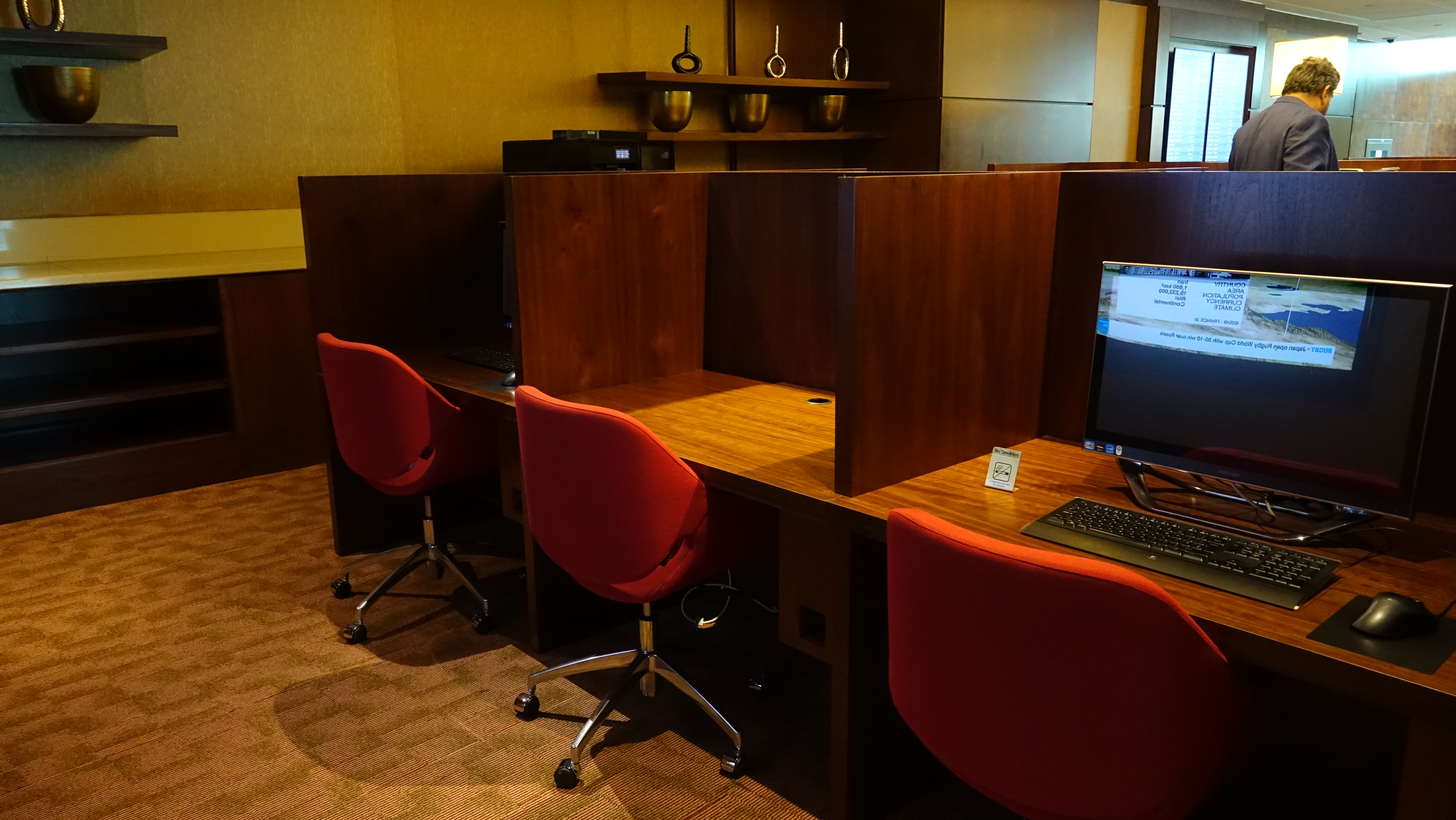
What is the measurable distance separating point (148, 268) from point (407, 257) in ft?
4.44

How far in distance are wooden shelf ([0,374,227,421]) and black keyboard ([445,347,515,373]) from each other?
148 cm

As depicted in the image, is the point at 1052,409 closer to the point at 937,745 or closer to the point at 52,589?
the point at 937,745

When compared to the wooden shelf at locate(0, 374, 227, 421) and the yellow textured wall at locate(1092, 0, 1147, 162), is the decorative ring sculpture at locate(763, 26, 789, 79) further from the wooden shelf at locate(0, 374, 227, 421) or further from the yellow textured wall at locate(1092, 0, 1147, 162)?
the wooden shelf at locate(0, 374, 227, 421)

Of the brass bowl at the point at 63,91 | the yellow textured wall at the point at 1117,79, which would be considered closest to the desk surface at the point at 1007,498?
the brass bowl at the point at 63,91

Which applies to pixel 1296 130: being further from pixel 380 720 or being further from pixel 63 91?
pixel 63 91

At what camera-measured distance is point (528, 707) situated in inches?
90.4

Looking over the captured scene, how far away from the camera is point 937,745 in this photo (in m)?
1.41

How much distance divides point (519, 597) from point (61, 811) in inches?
47.9

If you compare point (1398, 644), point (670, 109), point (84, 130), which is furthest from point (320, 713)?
point (670, 109)

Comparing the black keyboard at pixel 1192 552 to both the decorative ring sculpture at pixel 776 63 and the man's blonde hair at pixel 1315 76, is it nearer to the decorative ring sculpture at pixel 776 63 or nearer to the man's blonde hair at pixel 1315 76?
the man's blonde hair at pixel 1315 76

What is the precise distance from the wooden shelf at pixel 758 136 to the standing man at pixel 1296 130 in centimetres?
240

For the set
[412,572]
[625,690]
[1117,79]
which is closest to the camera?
[625,690]

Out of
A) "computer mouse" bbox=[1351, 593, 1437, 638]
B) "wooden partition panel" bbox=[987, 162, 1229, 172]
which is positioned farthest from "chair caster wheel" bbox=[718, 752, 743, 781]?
"wooden partition panel" bbox=[987, 162, 1229, 172]

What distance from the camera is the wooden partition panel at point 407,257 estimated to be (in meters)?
3.10
